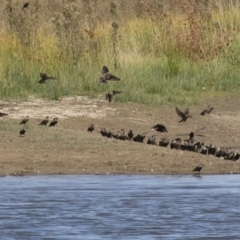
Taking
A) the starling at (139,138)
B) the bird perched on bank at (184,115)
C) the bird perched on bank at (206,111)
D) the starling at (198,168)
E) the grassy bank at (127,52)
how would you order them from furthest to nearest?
the grassy bank at (127,52)
the bird perched on bank at (206,111)
the bird perched on bank at (184,115)
the starling at (139,138)
the starling at (198,168)

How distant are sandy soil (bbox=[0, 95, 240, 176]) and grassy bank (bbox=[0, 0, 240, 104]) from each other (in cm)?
71

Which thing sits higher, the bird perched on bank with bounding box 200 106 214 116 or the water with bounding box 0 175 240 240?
the bird perched on bank with bounding box 200 106 214 116

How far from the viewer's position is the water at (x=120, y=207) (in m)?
8.86

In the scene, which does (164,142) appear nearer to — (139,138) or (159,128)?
(139,138)

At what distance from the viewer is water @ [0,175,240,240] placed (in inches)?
349

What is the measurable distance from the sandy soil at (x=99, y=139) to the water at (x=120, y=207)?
20.0 inches

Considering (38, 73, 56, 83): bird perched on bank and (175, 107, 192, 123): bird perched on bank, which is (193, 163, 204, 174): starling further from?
(38, 73, 56, 83): bird perched on bank

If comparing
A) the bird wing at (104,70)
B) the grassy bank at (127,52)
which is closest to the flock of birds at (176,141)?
the bird wing at (104,70)

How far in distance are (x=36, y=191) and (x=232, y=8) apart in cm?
1160

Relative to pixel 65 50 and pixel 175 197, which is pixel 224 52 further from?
pixel 175 197

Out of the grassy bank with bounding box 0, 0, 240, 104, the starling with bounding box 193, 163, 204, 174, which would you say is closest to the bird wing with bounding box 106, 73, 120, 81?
the grassy bank with bounding box 0, 0, 240, 104

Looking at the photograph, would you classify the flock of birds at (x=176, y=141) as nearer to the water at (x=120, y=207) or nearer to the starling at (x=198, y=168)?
the starling at (x=198, y=168)

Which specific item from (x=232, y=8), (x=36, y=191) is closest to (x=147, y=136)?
(x=36, y=191)

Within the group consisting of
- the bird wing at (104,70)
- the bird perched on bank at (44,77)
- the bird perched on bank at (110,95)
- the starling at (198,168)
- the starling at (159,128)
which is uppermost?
the bird wing at (104,70)
